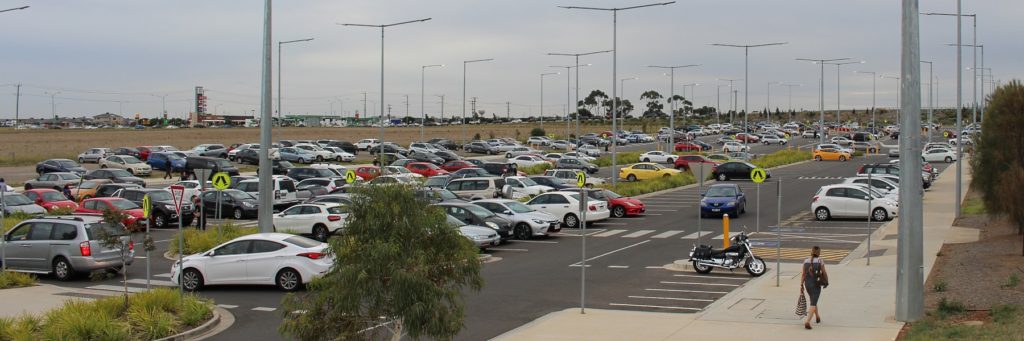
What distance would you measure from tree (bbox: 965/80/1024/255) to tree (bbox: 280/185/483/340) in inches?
722

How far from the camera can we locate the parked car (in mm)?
22859

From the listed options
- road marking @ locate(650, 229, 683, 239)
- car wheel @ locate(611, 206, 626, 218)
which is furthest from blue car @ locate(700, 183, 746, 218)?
road marking @ locate(650, 229, 683, 239)

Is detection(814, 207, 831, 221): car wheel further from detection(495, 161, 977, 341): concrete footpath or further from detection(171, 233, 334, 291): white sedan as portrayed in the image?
detection(171, 233, 334, 291): white sedan

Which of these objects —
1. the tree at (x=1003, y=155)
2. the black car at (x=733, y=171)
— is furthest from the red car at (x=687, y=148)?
the tree at (x=1003, y=155)

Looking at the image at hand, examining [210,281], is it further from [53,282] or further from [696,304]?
[696,304]

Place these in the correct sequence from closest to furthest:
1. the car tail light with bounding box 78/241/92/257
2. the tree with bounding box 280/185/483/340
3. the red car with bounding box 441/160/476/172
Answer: the tree with bounding box 280/185/483/340 < the car tail light with bounding box 78/241/92/257 < the red car with bounding box 441/160/476/172

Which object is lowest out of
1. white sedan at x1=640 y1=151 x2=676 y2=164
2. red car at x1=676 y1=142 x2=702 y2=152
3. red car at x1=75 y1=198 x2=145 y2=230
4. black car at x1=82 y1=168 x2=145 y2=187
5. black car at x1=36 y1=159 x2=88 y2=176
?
red car at x1=75 y1=198 x2=145 y2=230

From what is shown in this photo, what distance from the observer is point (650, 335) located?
52.5 ft

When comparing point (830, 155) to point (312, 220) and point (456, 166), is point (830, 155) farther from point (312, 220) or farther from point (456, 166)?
point (312, 220)

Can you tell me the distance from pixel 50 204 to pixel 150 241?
22.9 m

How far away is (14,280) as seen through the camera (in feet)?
72.9

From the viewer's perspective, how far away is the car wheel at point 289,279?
20.6m

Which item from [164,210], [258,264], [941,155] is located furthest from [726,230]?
[941,155]

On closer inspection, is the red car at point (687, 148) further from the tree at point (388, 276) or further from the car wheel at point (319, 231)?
the tree at point (388, 276)
